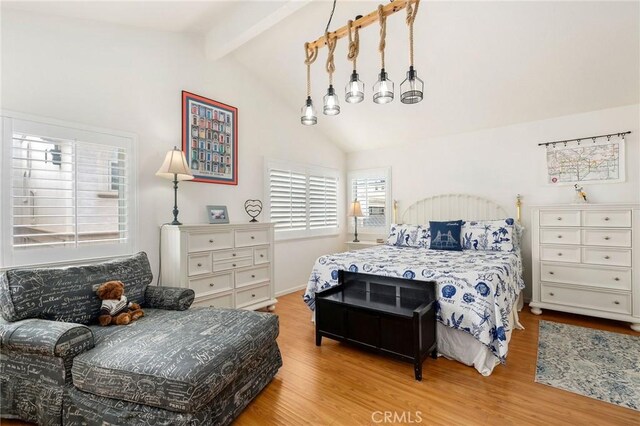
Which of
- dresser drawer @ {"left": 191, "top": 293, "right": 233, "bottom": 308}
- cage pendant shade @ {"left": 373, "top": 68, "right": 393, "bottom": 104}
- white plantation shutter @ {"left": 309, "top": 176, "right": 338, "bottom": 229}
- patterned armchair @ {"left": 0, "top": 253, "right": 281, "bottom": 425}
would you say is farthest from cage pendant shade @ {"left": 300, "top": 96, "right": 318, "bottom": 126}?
white plantation shutter @ {"left": 309, "top": 176, "right": 338, "bottom": 229}

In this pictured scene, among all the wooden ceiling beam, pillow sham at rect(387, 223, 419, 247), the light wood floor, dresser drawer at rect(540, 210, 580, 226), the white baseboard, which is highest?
the wooden ceiling beam

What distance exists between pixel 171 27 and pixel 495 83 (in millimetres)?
3536

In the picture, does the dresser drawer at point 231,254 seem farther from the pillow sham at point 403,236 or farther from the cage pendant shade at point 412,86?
the cage pendant shade at point 412,86

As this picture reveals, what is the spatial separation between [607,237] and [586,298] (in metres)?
0.67

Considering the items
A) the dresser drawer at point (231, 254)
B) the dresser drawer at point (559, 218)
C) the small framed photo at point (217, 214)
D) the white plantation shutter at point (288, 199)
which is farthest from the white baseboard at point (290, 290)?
the dresser drawer at point (559, 218)

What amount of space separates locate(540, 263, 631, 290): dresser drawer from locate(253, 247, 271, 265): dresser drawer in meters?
3.18

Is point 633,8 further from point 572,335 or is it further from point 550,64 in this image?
point 572,335

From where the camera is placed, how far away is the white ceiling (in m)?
2.62

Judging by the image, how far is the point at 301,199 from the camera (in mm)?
4727

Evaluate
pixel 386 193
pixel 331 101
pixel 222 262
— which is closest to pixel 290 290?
pixel 222 262

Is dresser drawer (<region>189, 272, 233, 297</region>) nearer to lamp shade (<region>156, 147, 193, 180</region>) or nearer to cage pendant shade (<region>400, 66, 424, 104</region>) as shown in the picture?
lamp shade (<region>156, 147, 193, 180</region>)

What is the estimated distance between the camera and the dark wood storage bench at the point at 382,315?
7.32ft

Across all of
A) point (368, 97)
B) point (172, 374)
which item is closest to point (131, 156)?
point (172, 374)

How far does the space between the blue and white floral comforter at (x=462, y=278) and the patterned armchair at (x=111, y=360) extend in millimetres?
1096
